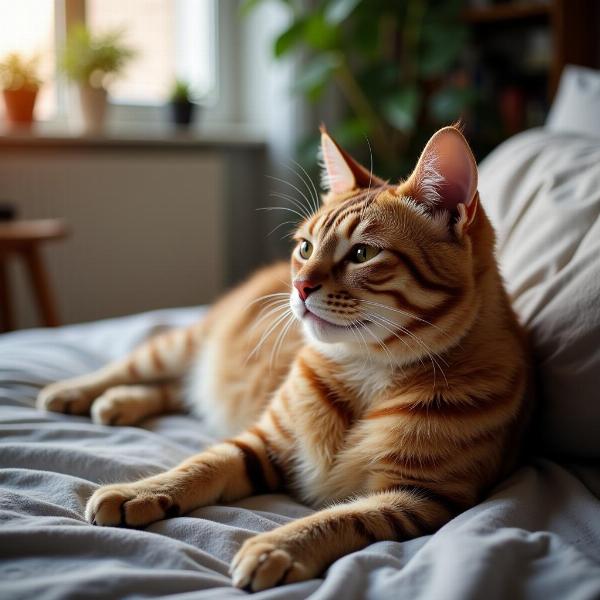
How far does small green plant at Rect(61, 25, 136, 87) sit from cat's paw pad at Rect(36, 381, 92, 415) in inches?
73.1

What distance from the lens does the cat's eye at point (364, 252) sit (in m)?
1.12

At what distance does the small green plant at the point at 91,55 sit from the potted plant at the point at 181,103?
323 mm

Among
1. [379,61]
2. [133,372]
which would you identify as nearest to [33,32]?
[379,61]

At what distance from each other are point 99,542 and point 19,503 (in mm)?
183

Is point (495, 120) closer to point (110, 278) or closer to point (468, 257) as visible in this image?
point (110, 278)

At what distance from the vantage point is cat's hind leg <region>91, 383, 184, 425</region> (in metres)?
1.48

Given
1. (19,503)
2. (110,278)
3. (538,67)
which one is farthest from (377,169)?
(19,503)

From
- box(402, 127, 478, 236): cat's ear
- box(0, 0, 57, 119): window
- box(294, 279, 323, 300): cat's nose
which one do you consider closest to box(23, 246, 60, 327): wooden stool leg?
box(0, 0, 57, 119): window

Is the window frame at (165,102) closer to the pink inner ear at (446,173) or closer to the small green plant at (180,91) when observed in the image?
the small green plant at (180,91)

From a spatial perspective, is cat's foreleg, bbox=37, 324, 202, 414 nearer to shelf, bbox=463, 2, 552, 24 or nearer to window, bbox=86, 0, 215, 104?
window, bbox=86, 0, 215, 104

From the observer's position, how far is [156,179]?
10.6 ft

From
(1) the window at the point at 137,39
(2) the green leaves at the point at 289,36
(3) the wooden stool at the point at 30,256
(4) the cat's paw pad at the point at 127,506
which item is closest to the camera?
(4) the cat's paw pad at the point at 127,506

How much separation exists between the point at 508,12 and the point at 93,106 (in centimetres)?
194

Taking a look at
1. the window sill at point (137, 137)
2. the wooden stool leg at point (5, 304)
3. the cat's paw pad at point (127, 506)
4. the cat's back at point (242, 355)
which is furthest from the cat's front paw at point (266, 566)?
the window sill at point (137, 137)
